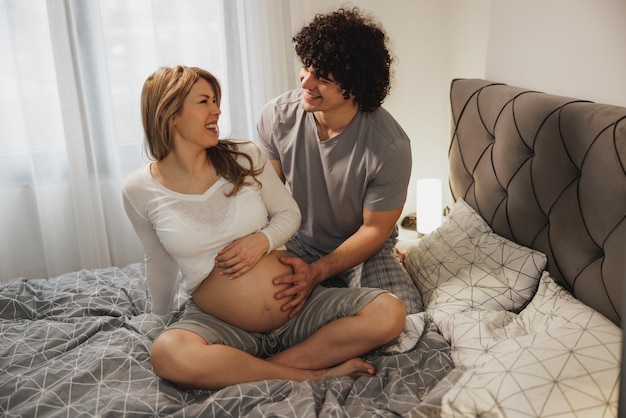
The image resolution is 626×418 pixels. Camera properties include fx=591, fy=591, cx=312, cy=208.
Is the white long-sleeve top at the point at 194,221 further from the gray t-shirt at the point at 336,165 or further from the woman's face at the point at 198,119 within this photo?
the gray t-shirt at the point at 336,165

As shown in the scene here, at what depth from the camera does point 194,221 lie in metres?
1.61

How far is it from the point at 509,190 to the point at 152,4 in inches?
67.9

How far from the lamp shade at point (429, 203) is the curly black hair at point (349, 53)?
32.9 inches

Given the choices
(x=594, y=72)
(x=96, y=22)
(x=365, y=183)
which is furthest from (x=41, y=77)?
(x=594, y=72)

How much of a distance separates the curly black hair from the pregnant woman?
0.35 metres

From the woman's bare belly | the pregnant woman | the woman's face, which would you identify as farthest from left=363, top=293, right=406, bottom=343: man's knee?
the woman's face

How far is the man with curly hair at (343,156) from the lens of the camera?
181cm

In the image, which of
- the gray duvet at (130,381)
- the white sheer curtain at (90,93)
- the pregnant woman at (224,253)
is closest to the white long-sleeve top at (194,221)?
the pregnant woman at (224,253)

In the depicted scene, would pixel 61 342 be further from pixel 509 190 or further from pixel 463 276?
pixel 509 190

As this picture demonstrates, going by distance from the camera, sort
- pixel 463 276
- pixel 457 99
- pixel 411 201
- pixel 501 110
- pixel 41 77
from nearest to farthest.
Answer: pixel 463 276 → pixel 501 110 → pixel 457 99 → pixel 41 77 → pixel 411 201

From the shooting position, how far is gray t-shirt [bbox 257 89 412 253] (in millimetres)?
1883

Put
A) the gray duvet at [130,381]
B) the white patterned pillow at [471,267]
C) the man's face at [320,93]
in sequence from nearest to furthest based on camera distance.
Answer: the gray duvet at [130,381], the white patterned pillow at [471,267], the man's face at [320,93]

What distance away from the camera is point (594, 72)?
1.71 metres

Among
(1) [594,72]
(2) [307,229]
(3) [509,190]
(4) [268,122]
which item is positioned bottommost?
(2) [307,229]
